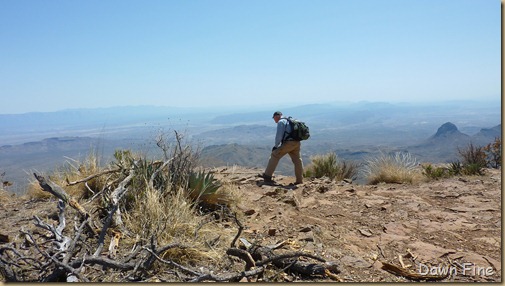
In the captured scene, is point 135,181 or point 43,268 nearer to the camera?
point 43,268

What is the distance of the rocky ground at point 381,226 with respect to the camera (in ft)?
11.1

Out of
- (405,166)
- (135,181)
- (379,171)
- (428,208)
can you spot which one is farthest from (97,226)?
(405,166)

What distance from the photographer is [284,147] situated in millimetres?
8305

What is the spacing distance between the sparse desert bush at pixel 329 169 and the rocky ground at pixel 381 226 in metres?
2.33

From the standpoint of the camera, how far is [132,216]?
413cm

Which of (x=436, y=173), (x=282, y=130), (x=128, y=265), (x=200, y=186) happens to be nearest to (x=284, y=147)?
(x=282, y=130)

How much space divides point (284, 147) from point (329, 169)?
7.69 ft

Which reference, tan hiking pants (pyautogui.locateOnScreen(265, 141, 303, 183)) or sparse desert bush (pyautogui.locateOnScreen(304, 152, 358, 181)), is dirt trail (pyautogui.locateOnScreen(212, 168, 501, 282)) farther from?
sparse desert bush (pyautogui.locateOnScreen(304, 152, 358, 181))

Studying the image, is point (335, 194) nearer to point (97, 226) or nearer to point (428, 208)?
point (428, 208)

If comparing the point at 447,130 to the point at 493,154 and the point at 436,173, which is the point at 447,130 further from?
the point at 436,173

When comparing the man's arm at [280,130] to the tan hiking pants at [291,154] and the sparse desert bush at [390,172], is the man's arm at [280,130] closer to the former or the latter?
the tan hiking pants at [291,154]

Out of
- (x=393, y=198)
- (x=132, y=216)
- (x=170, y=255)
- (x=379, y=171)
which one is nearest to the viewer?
(x=170, y=255)

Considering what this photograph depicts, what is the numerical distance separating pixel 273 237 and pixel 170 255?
1368 millimetres

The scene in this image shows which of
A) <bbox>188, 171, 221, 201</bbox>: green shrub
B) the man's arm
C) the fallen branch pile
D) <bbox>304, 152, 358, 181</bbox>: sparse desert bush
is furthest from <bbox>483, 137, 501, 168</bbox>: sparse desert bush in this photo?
the fallen branch pile
